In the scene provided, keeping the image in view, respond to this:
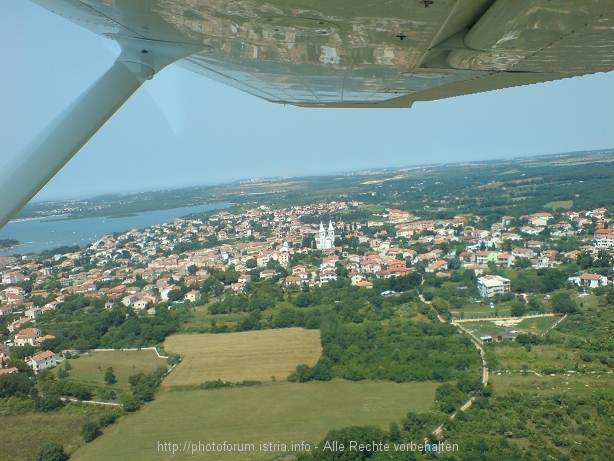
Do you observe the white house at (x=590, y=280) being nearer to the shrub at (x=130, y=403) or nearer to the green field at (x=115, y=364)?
the green field at (x=115, y=364)

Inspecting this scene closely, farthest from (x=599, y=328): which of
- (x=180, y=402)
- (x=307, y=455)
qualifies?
(x=180, y=402)

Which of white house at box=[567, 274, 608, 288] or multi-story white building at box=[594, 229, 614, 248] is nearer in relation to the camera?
white house at box=[567, 274, 608, 288]

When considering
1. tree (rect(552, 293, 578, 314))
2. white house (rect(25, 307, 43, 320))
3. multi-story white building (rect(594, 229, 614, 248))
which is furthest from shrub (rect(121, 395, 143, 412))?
multi-story white building (rect(594, 229, 614, 248))

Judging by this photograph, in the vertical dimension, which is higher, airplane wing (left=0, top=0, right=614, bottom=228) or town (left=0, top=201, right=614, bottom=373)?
airplane wing (left=0, top=0, right=614, bottom=228)

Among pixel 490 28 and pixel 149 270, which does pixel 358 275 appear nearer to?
pixel 149 270

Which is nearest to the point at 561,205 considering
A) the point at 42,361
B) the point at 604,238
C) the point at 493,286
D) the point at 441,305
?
the point at 604,238

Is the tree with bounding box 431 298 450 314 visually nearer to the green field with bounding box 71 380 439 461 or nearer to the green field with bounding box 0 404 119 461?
the green field with bounding box 71 380 439 461
